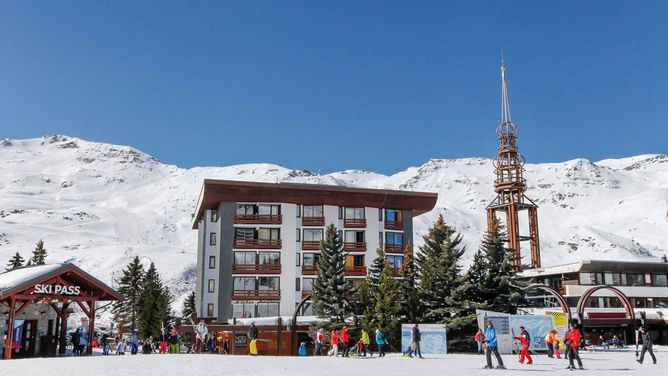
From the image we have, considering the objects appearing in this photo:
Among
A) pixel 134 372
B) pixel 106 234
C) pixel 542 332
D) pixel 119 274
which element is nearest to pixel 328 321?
pixel 542 332

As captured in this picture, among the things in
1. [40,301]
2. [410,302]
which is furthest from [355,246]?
[40,301]

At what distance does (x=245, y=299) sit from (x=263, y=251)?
15.6ft

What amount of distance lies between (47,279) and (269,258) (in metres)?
31.5

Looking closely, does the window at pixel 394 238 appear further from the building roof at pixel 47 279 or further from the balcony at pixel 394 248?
the building roof at pixel 47 279

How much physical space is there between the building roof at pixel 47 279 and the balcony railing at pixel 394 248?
3394 cm

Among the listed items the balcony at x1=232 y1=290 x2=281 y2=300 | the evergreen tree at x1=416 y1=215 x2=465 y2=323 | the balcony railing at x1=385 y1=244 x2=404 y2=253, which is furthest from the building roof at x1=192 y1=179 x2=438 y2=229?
the evergreen tree at x1=416 y1=215 x2=465 y2=323

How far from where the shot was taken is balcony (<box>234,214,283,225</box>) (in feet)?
202

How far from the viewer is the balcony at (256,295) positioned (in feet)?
197

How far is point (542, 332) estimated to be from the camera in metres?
36.9

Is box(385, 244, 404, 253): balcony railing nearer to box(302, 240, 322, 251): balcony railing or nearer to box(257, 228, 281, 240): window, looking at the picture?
box(302, 240, 322, 251): balcony railing

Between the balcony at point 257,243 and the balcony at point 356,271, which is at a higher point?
the balcony at point 257,243

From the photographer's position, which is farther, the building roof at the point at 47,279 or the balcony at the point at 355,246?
the balcony at the point at 355,246

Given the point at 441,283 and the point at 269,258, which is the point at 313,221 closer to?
the point at 269,258

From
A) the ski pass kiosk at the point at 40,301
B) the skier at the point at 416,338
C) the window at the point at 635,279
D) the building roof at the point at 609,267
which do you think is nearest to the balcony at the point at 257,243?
the building roof at the point at 609,267
